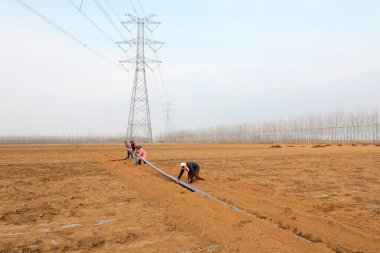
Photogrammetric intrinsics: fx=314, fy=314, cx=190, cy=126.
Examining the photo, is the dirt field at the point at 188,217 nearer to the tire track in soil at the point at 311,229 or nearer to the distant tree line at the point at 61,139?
the tire track in soil at the point at 311,229

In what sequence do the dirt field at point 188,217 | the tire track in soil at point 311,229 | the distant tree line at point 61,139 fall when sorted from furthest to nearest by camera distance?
the distant tree line at point 61,139, the dirt field at point 188,217, the tire track in soil at point 311,229

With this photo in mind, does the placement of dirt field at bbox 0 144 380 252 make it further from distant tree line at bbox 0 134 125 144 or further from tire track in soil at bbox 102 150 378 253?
distant tree line at bbox 0 134 125 144

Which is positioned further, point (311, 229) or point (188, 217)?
point (188, 217)

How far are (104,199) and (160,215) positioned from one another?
Answer: 7.39 ft

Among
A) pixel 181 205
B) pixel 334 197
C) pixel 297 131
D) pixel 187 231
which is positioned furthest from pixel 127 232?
pixel 297 131

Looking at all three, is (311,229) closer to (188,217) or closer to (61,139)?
(188,217)

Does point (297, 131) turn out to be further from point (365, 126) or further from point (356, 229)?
point (356, 229)

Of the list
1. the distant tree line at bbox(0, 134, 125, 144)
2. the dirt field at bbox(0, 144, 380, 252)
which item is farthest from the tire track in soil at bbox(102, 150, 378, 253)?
the distant tree line at bbox(0, 134, 125, 144)

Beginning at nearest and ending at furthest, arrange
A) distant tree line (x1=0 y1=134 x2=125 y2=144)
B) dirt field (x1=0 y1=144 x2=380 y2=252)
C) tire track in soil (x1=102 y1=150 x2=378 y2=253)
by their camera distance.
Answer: tire track in soil (x1=102 y1=150 x2=378 y2=253), dirt field (x1=0 y1=144 x2=380 y2=252), distant tree line (x1=0 y1=134 x2=125 y2=144)

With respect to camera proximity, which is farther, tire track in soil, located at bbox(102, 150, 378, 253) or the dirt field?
the dirt field

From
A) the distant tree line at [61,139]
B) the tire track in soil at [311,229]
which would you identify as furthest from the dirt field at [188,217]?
the distant tree line at [61,139]

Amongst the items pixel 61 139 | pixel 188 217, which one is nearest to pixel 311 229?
pixel 188 217

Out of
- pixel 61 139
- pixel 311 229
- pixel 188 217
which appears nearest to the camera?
pixel 311 229

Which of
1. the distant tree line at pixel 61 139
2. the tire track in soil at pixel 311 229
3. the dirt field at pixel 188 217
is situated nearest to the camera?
the tire track in soil at pixel 311 229
